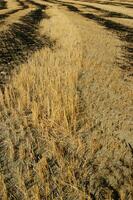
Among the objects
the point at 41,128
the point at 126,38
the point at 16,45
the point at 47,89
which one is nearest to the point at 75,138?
the point at 41,128

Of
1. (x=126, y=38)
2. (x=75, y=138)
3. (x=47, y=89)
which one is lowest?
(x=75, y=138)

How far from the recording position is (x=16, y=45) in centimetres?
1116

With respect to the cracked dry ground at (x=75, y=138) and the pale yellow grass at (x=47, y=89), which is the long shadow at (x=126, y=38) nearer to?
the cracked dry ground at (x=75, y=138)

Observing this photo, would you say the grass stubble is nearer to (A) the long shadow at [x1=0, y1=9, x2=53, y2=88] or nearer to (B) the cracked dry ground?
(B) the cracked dry ground

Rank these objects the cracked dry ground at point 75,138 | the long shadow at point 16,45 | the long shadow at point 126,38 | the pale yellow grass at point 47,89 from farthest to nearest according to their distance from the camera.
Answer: the long shadow at point 126,38
the long shadow at point 16,45
the pale yellow grass at point 47,89
the cracked dry ground at point 75,138

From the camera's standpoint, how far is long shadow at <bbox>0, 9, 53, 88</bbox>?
28.2 ft

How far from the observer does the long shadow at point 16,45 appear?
8602 mm

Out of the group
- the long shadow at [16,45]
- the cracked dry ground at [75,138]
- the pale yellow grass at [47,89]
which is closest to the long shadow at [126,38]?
the cracked dry ground at [75,138]

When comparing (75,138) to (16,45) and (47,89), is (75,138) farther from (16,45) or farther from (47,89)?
(16,45)

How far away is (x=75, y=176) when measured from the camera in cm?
407

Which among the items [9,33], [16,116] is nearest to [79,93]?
[16,116]

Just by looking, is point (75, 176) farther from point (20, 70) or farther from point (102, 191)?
point (20, 70)

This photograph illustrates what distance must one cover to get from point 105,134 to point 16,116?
1.81m

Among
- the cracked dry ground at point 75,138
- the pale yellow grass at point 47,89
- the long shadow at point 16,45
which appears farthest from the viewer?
the long shadow at point 16,45
